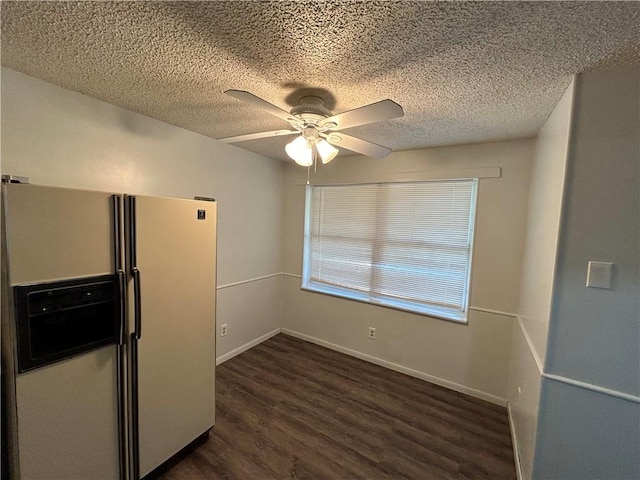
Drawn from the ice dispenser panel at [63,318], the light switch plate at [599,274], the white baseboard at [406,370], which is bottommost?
the white baseboard at [406,370]

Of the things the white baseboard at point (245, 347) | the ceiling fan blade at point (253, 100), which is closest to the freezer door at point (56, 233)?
the ceiling fan blade at point (253, 100)

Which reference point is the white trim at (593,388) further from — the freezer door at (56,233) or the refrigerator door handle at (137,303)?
the freezer door at (56,233)

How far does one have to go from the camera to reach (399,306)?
299 centimetres

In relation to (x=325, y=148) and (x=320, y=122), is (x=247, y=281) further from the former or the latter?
(x=320, y=122)

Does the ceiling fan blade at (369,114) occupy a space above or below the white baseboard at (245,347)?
above

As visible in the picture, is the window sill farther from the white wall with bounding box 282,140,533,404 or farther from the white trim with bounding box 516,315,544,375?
the white trim with bounding box 516,315,544,375

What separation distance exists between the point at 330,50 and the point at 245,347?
3.15 m

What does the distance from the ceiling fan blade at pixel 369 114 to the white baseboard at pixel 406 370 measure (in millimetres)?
2628

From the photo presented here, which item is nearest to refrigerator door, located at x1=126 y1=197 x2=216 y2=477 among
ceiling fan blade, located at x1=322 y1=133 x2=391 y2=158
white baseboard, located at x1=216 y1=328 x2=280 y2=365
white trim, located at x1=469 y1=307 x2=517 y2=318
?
ceiling fan blade, located at x1=322 y1=133 x2=391 y2=158

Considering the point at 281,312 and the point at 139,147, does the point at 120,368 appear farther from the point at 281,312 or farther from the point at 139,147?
the point at 281,312

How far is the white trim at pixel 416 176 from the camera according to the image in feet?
8.21

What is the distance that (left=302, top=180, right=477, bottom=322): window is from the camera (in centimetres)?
271

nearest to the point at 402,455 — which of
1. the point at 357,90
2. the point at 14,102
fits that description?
the point at 357,90

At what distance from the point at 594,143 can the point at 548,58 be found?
456mm
